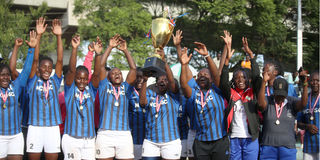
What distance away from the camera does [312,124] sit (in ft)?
17.8

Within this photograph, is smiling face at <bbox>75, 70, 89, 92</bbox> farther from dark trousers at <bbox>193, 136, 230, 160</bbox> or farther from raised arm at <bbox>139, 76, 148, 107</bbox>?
dark trousers at <bbox>193, 136, 230, 160</bbox>

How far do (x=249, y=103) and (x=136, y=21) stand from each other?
1380cm

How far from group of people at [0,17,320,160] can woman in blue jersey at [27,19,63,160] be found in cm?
1

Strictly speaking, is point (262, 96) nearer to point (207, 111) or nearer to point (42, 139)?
point (207, 111)

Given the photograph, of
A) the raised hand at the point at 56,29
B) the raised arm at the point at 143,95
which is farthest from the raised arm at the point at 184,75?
the raised hand at the point at 56,29

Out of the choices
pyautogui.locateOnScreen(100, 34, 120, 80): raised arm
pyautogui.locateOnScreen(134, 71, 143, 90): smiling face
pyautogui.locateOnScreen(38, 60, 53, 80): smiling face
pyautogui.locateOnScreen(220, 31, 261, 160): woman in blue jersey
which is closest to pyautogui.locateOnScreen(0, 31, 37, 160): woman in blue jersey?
pyautogui.locateOnScreen(38, 60, 53, 80): smiling face

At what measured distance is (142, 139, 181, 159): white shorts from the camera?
5.10 m

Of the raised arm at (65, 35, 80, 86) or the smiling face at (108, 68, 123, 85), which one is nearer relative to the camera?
the raised arm at (65, 35, 80, 86)

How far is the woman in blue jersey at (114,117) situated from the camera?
17.2 feet

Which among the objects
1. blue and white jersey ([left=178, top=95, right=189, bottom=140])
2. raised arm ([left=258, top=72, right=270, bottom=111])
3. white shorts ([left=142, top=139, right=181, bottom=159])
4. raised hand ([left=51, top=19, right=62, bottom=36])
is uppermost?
raised hand ([left=51, top=19, right=62, bottom=36])

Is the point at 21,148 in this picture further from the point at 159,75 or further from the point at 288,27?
the point at 288,27

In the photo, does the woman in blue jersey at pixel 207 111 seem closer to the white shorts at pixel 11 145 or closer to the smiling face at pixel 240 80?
the smiling face at pixel 240 80

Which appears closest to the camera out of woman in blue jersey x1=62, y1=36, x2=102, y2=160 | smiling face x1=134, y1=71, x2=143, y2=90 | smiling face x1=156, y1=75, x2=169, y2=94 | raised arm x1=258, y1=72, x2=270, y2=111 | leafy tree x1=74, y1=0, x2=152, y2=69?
raised arm x1=258, y1=72, x2=270, y2=111

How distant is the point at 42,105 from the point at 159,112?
1733 millimetres
